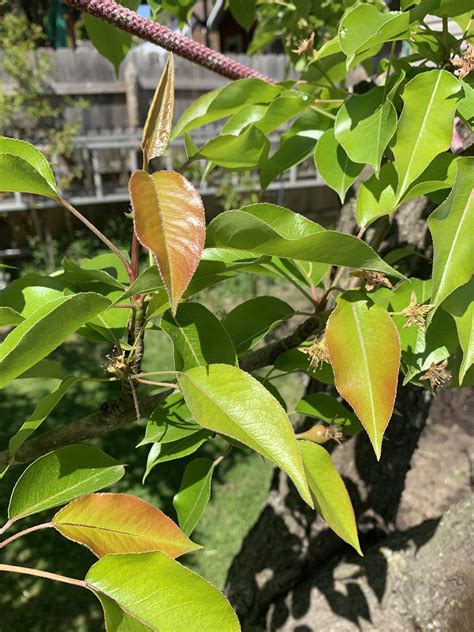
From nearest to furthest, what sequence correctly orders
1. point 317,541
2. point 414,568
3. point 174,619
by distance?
1. point 174,619
2. point 414,568
3. point 317,541

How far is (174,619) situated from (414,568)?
1.03m

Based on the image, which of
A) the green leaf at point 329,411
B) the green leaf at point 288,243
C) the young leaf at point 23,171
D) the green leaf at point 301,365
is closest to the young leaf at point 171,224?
the green leaf at point 288,243

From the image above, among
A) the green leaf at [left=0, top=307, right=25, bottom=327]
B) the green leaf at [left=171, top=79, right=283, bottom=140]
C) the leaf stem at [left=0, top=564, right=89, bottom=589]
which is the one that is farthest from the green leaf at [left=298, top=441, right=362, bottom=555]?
the green leaf at [left=171, top=79, right=283, bottom=140]

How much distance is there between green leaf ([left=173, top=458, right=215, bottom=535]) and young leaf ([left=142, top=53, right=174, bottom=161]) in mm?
527

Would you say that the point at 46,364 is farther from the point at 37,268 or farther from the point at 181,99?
the point at 181,99

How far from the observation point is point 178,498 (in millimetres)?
885

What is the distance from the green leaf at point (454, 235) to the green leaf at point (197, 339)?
0.26 meters

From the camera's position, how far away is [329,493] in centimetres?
75

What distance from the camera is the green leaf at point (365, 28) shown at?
0.63 m

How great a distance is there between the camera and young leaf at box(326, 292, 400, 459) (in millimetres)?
581

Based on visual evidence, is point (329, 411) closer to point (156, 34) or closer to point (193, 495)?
point (193, 495)

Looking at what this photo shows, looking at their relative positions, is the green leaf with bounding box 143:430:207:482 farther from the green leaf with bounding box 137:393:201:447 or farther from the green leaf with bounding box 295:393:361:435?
the green leaf with bounding box 295:393:361:435

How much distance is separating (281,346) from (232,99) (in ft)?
1.29

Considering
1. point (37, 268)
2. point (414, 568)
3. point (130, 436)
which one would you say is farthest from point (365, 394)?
point (37, 268)
